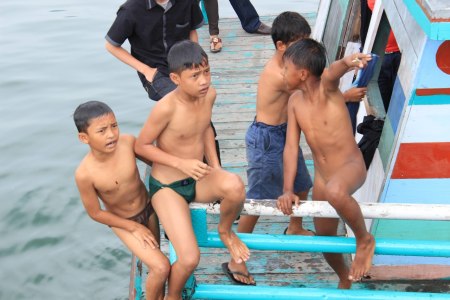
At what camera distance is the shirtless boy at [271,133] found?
3.82 metres

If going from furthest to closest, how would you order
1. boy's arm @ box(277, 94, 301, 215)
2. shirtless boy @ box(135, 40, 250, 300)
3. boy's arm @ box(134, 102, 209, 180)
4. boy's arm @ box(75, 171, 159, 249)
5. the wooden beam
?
boy's arm @ box(277, 94, 301, 215) < boy's arm @ box(134, 102, 209, 180) < boy's arm @ box(75, 171, 159, 249) < shirtless boy @ box(135, 40, 250, 300) < the wooden beam

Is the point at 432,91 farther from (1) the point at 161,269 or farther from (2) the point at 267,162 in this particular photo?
(1) the point at 161,269

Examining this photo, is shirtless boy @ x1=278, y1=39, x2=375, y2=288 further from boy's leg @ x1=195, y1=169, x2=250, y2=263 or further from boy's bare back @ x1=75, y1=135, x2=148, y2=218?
boy's bare back @ x1=75, y1=135, x2=148, y2=218

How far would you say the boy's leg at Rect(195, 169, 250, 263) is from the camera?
2.95 m

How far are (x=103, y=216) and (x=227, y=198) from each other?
2.13 feet

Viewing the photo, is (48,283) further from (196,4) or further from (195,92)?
(195,92)

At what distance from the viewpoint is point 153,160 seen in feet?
10.6

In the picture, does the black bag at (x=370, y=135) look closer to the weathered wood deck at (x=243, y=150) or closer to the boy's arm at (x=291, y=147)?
the boy's arm at (x=291, y=147)

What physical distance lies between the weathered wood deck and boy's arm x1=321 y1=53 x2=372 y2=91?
1262mm

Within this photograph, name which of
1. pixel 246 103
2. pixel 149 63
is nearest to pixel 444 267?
pixel 149 63

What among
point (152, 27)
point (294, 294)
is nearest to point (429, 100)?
point (294, 294)

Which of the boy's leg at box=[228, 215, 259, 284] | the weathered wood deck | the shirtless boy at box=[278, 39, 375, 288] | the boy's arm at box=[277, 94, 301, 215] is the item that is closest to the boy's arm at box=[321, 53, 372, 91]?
the shirtless boy at box=[278, 39, 375, 288]

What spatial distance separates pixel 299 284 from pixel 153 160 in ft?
4.18

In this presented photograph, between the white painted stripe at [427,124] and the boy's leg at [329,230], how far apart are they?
19.7 inches
